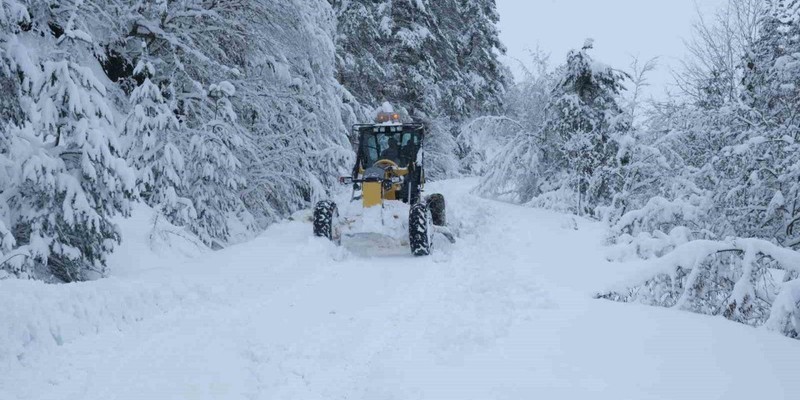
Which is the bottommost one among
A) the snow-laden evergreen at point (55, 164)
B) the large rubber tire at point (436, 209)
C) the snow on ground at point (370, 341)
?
the snow on ground at point (370, 341)

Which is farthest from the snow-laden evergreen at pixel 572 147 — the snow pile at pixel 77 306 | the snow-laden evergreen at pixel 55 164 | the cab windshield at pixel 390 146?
the snow-laden evergreen at pixel 55 164

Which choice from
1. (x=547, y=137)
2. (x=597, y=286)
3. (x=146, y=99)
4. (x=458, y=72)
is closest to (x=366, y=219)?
(x=146, y=99)

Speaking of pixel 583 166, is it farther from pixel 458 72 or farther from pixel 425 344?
pixel 458 72

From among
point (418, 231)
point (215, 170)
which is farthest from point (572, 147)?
point (215, 170)

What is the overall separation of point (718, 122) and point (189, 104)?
28.7 feet

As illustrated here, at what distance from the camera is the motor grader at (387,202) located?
28.6 ft

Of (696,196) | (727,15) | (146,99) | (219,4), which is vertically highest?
(727,15)

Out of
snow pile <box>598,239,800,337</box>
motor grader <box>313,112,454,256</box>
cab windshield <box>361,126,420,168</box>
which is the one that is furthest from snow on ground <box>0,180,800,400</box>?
cab windshield <box>361,126,420,168</box>

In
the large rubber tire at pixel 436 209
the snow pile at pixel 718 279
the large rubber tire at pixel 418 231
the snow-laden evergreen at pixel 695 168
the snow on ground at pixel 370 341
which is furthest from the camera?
the large rubber tire at pixel 436 209

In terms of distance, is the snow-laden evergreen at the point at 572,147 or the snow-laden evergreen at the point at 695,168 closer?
the snow-laden evergreen at the point at 695,168

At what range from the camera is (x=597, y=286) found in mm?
5250

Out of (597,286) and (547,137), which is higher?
(547,137)

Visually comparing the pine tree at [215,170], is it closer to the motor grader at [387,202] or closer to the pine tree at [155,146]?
the pine tree at [155,146]

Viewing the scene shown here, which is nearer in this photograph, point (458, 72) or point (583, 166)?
point (583, 166)
